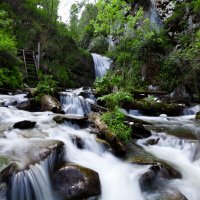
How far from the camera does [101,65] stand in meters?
24.4

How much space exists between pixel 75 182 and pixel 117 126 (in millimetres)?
2804

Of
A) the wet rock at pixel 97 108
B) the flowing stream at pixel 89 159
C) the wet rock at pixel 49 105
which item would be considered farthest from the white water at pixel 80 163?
the wet rock at pixel 97 108

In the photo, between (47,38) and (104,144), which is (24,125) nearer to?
(104,144)

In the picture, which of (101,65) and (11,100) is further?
(101,65)

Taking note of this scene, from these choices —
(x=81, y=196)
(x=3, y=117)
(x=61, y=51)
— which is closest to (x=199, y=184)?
(x=81, y=196)

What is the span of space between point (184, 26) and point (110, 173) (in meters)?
16.2

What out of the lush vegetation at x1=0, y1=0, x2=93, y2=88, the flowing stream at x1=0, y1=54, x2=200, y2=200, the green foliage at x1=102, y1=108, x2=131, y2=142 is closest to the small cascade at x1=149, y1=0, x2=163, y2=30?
the lush vegetation at x1=0, y1=0, x2=93, y2=88

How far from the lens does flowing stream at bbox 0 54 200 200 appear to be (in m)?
4.62

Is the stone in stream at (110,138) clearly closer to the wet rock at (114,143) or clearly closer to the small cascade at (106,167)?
the wet rock at (114,143)

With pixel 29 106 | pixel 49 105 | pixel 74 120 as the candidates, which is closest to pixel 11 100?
pixel 29 106

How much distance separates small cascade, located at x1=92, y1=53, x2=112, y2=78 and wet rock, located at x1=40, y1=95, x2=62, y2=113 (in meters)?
12.6

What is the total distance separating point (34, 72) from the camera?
17281 mm

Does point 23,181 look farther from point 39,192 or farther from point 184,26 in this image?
point 184,26

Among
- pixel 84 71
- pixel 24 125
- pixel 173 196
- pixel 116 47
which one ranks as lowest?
pixel 173 196
